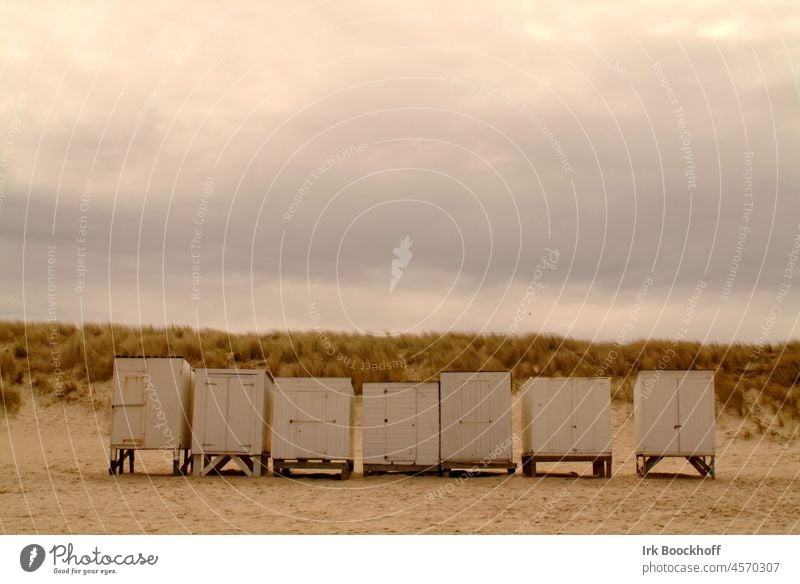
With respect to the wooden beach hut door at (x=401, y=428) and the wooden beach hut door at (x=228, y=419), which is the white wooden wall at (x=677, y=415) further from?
the wooden beach hut door at (x=228, y=419)

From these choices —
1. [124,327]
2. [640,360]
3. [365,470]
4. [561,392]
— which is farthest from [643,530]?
[124,327]

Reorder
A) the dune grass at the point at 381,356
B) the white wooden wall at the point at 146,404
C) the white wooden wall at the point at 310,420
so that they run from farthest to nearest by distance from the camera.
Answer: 1. the dune grass at the point at 381,356
2. the white wooden wall at the point at 146,404
3. the white wooden wall at the point at 310,420

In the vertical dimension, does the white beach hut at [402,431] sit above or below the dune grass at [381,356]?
below

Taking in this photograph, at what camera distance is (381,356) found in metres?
44.1

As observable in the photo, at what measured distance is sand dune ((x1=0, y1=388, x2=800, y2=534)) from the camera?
19.6 meters

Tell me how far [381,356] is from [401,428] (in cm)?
1836

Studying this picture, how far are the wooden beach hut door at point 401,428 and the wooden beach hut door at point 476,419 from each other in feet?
3.92

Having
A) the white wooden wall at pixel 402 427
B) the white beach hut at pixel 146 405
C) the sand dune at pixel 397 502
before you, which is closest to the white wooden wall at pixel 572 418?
the sand dune at pixel 397 502

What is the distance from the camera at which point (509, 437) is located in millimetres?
25641

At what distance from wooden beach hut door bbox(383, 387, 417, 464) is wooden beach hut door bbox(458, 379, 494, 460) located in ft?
3.92

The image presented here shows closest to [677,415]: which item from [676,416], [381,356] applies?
[676,416]

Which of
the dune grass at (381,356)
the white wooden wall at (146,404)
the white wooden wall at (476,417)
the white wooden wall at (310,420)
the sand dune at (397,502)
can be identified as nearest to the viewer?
the sand dune at (397,502)

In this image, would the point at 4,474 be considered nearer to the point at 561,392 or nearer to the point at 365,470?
the point at 365,470

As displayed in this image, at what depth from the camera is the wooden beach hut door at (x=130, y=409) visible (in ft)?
83.4
